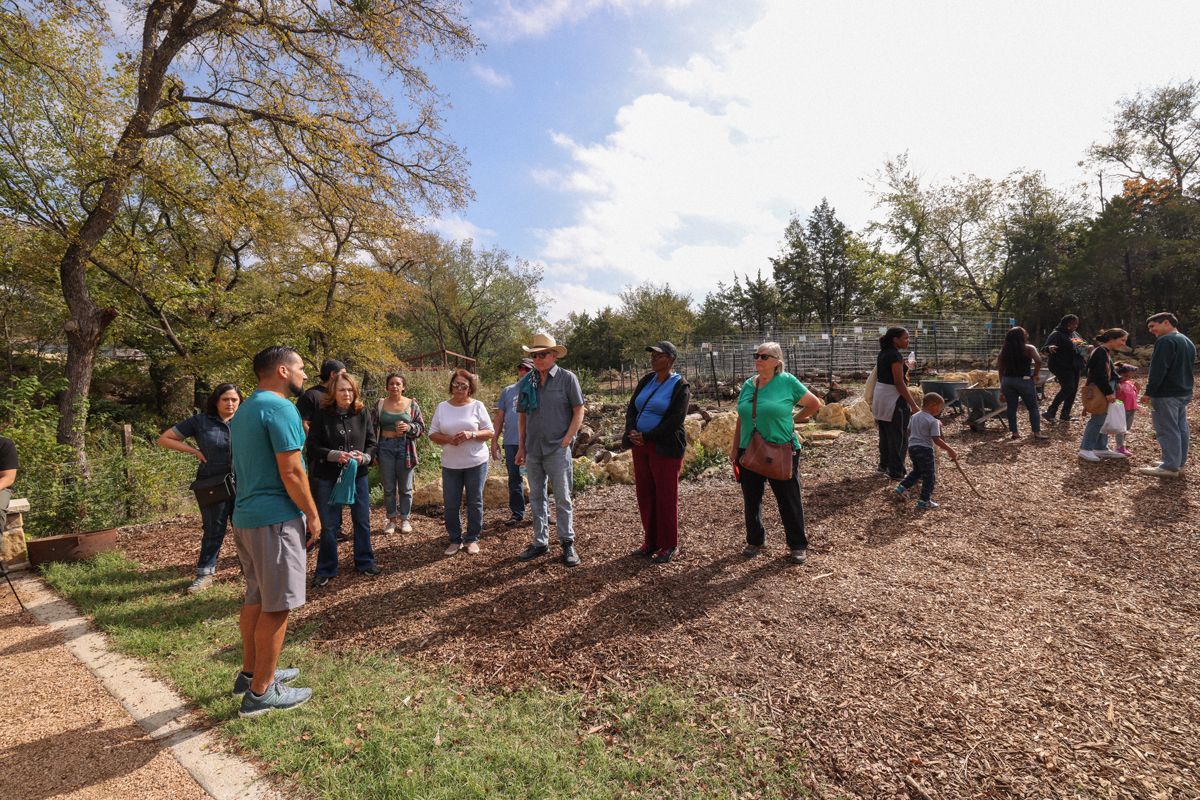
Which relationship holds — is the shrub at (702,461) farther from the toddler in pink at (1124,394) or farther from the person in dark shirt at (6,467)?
the person in dark shirt at (6,467)

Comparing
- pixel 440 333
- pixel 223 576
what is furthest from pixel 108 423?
pixel 440 333

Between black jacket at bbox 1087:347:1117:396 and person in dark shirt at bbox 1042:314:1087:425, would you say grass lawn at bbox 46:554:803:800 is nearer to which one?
black jacket at bbox 1087:347:1117:396

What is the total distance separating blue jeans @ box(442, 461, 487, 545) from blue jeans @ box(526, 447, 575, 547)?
0.64 meters

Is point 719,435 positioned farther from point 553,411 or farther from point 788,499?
point 553,411

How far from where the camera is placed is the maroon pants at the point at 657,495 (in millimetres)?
4277

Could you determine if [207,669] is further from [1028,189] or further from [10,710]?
[1028,189]

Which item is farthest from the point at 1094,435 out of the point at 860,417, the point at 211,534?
the point at 211,534

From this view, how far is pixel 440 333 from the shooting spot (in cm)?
3641

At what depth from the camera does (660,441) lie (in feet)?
13.9

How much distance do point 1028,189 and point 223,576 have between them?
126ft

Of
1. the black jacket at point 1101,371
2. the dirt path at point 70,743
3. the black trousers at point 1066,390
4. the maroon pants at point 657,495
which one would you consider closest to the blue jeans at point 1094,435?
the black jacket at point 1101,371

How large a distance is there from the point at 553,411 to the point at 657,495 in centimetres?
115

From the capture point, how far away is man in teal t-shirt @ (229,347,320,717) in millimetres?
2547

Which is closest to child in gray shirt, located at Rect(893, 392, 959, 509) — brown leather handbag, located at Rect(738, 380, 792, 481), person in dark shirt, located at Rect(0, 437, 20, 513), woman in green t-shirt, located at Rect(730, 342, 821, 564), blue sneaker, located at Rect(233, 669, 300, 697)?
woman in green t-shirt, located at Rect(730, 342, 821, 564)
